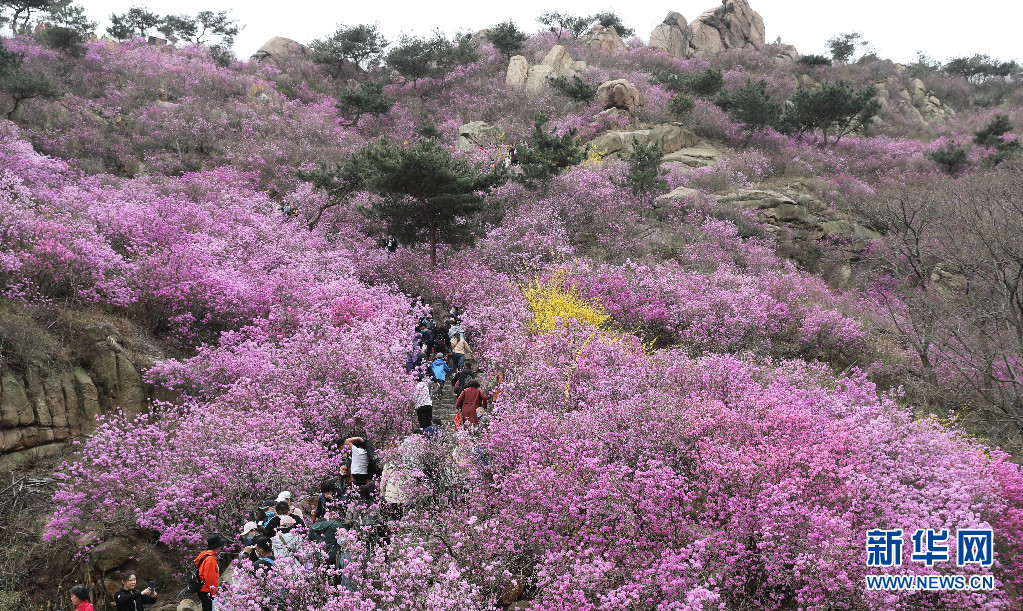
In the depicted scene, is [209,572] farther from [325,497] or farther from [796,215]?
[796,215]

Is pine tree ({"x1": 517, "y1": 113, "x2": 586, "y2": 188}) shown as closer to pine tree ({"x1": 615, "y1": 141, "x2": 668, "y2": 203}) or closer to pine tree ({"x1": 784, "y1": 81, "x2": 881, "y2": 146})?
pine tree ({"x1": 615, "y1": 141, "x2": 668, "y2": 203})

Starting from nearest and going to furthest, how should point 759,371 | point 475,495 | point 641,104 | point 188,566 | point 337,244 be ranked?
point 475,495 → point 188,566 → point 759,371 → point 337,244 → point 641,104

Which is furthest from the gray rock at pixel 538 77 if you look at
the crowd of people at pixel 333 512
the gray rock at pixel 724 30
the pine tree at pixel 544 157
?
the crowd of people at pixel 333 512

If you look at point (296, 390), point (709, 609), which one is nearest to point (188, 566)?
point (296, 390)

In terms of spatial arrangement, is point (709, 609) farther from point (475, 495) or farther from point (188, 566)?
point (188, 566)

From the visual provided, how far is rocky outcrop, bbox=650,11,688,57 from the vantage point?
55625 millimetres

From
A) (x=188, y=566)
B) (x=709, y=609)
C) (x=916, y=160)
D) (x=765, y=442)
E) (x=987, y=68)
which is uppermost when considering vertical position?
(x=987, y=68)

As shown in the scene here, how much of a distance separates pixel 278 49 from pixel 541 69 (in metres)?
23.8

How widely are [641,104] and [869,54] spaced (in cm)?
3638

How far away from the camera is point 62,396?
10680mm

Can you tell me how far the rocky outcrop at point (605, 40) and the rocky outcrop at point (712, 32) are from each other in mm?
4418

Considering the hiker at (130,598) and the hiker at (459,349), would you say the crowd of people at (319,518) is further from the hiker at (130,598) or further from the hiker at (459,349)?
the hiker at (459,349)

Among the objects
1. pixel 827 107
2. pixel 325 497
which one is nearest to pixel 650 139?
pixel 827 107

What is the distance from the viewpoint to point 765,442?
8.02 meters
